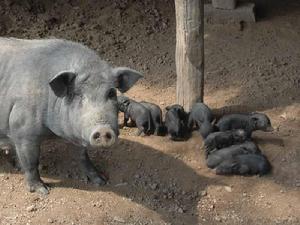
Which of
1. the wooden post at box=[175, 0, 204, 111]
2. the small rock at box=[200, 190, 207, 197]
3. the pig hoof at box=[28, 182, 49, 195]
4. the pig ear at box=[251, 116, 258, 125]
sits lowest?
the small rock at box=[200, 190, 207, 197]

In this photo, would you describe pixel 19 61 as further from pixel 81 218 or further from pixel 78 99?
pixel 81 218

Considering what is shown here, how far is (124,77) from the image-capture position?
4809mm

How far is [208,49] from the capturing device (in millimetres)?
7766

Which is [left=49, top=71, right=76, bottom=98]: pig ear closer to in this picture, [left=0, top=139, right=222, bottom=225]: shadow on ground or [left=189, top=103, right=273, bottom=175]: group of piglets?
[left=0, top=139, right=222, bottom=225]: shadow on ground

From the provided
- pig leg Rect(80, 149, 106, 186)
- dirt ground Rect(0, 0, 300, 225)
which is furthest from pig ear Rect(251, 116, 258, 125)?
pig leg Rect(80, 149, 106, 186)

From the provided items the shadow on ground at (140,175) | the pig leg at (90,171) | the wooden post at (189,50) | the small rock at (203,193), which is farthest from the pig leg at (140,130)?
the small rock at (203,193)

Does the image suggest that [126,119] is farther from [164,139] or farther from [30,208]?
[30,208]

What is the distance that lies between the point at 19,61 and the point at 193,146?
1750 mm

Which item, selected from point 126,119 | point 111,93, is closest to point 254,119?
point 126,119

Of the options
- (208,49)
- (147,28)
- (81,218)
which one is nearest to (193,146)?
(81,218)

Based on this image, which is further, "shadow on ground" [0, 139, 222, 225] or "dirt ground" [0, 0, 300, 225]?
"shadow on ground" [0, 139, 222, 225]

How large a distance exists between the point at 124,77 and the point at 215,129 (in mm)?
1639

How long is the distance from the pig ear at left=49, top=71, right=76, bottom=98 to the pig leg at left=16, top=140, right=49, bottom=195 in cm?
63

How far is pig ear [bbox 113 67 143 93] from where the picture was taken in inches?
187
